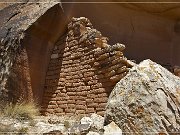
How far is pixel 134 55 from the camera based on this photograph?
10.6 meters

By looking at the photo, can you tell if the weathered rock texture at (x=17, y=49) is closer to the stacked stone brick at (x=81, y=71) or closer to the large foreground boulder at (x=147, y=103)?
the stacked stone brick at (x=81, y=71)

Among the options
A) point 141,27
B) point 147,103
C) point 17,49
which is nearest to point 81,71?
point 17,49

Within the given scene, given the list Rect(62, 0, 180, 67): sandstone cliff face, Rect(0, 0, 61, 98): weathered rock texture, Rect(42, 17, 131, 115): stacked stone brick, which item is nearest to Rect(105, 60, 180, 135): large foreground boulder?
Rect(42, 17, 131, 115): stacked stone brick

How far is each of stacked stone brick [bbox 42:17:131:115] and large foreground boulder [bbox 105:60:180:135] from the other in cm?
221

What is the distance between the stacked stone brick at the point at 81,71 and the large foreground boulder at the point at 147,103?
87.0 inches

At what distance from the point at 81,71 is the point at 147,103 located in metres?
3.71

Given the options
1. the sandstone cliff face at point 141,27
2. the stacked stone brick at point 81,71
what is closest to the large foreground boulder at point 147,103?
the stacked stone brick at point 81,71

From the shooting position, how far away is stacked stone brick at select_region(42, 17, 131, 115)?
7945 millimetres

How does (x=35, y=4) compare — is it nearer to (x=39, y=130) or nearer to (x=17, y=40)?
(x=17, y=40)

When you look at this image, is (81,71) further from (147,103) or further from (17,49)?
(147,103)

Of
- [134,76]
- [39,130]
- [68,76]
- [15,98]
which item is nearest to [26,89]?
[15,98]

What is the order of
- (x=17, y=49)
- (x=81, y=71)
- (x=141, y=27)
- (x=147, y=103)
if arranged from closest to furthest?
(x=147, y=103), (x=81, y=71), (x=17, y=49), (x=141, y=27)

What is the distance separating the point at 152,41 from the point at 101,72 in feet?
11.0

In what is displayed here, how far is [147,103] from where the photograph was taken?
16.5 feet
